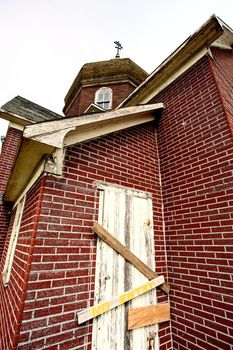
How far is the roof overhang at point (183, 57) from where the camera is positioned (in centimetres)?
330

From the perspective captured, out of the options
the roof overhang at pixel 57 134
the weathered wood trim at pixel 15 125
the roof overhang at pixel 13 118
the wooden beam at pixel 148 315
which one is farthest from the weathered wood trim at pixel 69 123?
the weathered wood trim at pixel 15 125

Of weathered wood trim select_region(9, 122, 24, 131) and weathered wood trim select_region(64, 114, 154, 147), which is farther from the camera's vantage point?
weathered wood trim select_region(9, 122, 24, 131)

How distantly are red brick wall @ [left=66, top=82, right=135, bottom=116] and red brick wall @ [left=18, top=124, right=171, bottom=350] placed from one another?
22.7ft


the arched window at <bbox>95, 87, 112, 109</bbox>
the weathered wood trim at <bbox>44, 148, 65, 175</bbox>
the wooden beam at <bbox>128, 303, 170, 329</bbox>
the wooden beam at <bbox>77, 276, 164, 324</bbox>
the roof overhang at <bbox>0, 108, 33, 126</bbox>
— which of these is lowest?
the wooden beam at <bbox>128, 303, 170, 329</bbox>

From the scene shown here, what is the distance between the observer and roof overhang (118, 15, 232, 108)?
330cm

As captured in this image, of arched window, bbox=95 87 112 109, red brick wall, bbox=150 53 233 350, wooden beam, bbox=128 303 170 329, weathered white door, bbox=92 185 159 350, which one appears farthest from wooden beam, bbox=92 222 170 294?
arched window, bbox=95 87 112 109

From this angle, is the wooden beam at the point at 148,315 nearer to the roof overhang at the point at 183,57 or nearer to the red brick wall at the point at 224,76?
the red brick wall at the point at 224,76

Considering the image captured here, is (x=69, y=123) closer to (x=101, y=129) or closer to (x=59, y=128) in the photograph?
(x=59, y=128)

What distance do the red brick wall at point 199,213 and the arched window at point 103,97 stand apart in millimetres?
6280

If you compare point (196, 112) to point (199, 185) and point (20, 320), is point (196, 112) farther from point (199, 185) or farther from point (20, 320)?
point (20, 320)

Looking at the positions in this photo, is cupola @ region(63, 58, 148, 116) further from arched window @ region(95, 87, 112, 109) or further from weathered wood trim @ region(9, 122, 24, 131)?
weathered wood trim @ region(9, 122, 24, 131)

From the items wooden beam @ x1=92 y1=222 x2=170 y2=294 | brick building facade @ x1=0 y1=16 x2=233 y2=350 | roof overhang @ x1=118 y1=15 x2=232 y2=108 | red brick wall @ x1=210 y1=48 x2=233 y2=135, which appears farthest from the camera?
roof overhang @ x1=118 y1=15 x2=232 y2=108

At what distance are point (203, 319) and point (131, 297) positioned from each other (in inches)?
39.6

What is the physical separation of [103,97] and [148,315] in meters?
9.39
